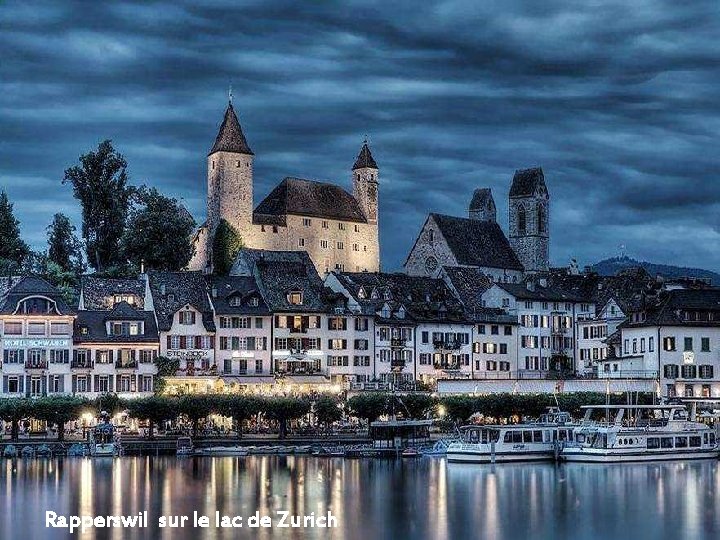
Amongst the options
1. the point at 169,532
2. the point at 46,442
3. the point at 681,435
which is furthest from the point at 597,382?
the point at 169,532

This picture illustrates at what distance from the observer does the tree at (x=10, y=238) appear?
540 ft

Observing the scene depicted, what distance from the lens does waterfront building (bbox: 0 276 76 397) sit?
127 m

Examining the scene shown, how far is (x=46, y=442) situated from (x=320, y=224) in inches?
3232

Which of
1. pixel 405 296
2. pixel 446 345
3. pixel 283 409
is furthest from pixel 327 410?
pixel 405 296

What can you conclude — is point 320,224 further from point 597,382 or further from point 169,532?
point 169,532

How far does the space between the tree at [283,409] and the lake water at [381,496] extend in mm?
8993

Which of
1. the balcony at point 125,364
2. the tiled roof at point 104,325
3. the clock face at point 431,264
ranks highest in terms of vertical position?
the clock face at point 431,264

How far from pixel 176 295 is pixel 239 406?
18502 mm

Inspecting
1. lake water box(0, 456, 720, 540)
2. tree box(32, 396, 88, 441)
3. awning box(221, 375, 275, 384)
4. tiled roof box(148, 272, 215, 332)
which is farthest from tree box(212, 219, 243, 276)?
lake water box(0, 456, 720, 540)

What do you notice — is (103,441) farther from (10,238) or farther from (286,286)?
(10,238)

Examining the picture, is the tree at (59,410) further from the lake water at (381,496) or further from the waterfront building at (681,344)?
the waterfront building at (681,344)

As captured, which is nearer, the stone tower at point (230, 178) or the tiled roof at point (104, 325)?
the tiled roof at point (104, 325)

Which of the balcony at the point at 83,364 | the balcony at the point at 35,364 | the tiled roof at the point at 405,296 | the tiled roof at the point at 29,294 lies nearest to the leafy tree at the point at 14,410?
the balcony at the point at 35,364

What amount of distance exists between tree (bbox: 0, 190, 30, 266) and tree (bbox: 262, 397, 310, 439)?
160ft
